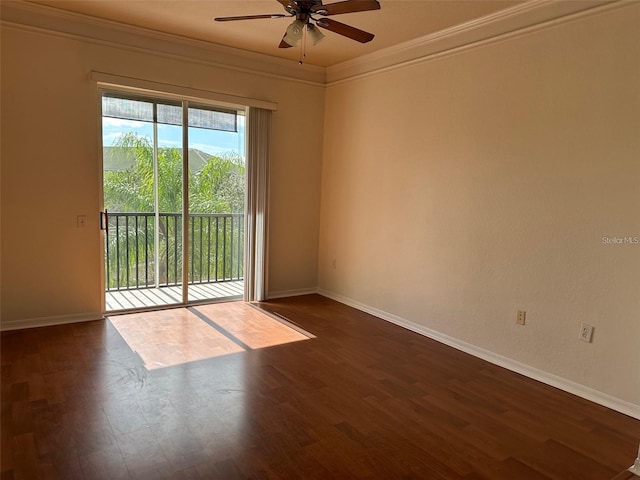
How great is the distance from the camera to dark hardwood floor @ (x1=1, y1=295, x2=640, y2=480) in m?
2.09

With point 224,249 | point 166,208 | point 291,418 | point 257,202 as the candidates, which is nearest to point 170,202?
point 166,208

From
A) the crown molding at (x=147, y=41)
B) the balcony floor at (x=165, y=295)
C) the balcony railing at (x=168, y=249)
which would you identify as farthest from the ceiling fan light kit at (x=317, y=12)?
the balcony floor at (x=165, y=295)

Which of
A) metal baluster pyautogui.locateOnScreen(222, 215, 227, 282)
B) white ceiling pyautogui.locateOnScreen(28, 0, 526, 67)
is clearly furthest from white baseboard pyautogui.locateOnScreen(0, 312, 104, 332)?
white ceiling pyautogui.locateOnScreen(28, 0, 526, 67)

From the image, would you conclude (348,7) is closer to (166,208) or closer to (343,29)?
(343,29)

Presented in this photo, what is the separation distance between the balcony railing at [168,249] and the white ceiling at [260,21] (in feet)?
5.94

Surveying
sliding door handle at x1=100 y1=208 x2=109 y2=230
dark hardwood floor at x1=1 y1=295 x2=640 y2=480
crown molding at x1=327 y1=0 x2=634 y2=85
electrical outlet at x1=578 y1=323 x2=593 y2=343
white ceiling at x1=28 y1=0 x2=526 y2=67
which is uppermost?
white ceiling at x1=28 y1=0 x2=526 y2=67

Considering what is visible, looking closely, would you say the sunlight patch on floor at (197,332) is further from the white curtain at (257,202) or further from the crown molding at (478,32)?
the crown molding at (478,32)

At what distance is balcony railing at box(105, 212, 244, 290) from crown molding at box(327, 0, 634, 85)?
2.20m

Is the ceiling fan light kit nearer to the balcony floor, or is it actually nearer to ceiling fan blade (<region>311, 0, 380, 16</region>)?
ceiling fan blade (<region>311, 0, 380, 16</region>)

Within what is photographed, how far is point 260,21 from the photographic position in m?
3.69

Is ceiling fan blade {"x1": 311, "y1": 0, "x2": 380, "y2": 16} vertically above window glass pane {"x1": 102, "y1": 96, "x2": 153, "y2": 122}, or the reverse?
ceiling fan blade {"x1": 311, "y1": 0, "x2": 380, "y2": 16}

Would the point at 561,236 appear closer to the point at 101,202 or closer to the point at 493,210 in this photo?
the point at 493,210

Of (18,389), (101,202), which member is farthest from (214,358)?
(101,202)

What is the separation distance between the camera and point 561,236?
Answer: 3021mm
